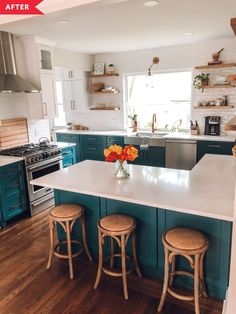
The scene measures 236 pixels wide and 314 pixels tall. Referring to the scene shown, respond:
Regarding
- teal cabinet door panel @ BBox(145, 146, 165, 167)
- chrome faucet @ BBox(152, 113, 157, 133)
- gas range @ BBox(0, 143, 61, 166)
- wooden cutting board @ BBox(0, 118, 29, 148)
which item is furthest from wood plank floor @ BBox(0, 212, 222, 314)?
chrome faucet @ BBox(152, 113, 157, 133)

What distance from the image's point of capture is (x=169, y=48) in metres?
5.00

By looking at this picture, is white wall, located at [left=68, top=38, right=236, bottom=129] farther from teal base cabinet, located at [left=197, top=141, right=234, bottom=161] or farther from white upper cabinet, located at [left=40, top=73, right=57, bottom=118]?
white upper cabinet, located at [left=40, top=73, right=57, bottom=118]

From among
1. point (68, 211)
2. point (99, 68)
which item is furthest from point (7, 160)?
point (99, 68)

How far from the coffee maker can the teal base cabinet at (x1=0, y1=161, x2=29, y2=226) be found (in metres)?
3.33

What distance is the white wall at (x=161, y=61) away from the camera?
461cm

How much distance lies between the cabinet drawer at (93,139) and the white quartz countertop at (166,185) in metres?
2.31

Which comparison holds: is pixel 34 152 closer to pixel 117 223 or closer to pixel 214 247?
pixel 117 223

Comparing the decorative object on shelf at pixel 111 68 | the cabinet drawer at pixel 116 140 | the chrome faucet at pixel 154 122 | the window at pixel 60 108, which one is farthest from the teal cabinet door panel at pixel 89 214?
the window at pixel 60 108

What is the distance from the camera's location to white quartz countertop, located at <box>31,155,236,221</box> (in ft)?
6.29

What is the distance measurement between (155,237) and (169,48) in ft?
12.9

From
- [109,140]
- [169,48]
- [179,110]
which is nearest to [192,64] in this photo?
[169,48]

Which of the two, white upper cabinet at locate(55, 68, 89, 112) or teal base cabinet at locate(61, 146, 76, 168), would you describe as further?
white upper cabinet at locate(55, 68, 89, 112)

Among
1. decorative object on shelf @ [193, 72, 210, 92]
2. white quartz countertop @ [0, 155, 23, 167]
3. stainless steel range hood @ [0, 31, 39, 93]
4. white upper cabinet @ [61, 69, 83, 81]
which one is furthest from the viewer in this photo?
white upper cabinet @ [61, 69, 83, 81]

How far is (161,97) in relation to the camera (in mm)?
5457
